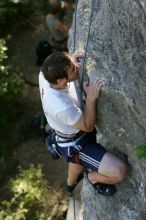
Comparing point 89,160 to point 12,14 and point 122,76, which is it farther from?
point 12,14

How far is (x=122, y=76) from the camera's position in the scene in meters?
4.18

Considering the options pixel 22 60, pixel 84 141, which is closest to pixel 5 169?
pixel 22 60

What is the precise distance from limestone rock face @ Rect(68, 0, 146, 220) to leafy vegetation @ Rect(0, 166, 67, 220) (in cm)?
337

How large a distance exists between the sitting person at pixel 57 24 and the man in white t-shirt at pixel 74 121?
371cm

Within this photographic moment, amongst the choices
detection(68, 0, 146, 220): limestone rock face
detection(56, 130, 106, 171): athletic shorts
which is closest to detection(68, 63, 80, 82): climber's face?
detection(68, 0, 146, 220): limestone rock face

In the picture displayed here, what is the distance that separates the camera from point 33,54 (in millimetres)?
10984

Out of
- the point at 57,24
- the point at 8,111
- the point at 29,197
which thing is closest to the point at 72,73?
the point at 57,24

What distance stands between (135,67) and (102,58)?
42 centimetres

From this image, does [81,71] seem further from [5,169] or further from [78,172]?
[5,169]

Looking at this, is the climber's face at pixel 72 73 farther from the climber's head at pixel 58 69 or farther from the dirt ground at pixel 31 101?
the dirt ground at pixel 31 101

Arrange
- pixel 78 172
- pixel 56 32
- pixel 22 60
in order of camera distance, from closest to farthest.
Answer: pixel 78 172 < pixel 56 32 < pixel 22 60

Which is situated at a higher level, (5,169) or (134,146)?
(134,146)

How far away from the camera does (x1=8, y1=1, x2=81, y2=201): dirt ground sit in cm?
941

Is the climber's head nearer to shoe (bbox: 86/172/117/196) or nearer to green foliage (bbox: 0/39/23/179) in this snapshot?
shoe (bbox: 86/172/117/196)
